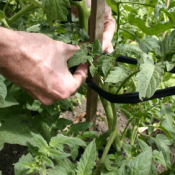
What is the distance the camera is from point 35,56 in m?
0.80

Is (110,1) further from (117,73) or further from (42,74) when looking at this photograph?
(42,74)

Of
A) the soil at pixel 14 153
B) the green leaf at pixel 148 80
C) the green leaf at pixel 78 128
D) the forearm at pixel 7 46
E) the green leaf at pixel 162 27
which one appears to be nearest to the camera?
the green leaf at pixel 148 80

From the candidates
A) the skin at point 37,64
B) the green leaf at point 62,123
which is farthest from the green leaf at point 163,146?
the skin at point 37,64

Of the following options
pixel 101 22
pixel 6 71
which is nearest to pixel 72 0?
pixel 101 22

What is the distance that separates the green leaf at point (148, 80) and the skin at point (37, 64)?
33cm

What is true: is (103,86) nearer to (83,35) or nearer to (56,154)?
(83,35)

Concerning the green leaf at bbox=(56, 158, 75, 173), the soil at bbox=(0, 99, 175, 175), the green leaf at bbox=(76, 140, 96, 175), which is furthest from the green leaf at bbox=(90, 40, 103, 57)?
the soil at bbox=(0, 99, 175, 175)

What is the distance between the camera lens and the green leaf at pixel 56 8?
774 millimetres

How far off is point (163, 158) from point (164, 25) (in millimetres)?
734

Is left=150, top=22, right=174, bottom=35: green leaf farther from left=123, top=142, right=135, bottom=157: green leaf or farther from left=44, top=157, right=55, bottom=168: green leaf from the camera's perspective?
left=44, top=157, right=55, bottom=168: green leaf

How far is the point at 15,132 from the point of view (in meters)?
1.05

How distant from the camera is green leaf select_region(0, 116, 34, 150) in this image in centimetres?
101

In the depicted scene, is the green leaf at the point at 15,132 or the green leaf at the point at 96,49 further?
the green leaf at the point at 15,132

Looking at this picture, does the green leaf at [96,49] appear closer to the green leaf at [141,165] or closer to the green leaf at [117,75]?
the green leaf at [117,75]
